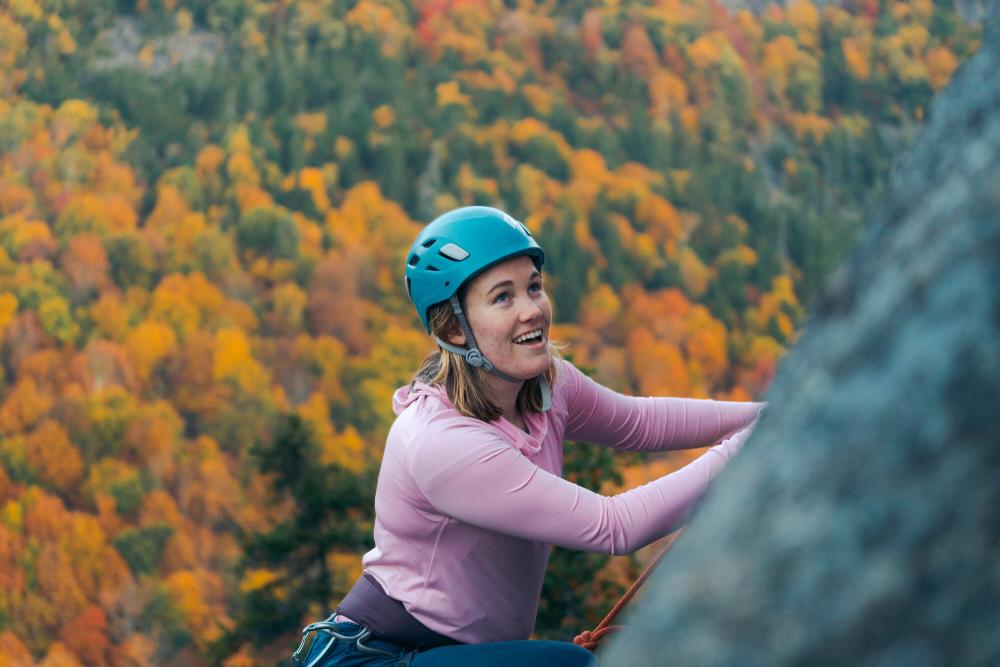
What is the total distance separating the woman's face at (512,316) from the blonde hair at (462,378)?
5cm

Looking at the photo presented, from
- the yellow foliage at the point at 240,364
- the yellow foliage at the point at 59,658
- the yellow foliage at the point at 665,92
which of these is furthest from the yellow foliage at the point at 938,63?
the yellow foliage at the point at 59,658

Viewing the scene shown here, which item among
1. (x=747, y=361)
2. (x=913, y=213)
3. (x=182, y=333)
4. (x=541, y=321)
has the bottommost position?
(x=747, y=361)

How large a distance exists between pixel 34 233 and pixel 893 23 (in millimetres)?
22537

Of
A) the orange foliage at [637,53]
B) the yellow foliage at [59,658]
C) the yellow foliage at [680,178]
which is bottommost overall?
the yellow foliage at [59,658]

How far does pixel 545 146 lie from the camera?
24906 millimetres

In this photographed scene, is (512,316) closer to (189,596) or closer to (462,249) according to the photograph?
(462,249)

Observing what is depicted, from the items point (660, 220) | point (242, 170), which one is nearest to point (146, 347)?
point (242, 170)

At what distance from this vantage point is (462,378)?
2.66m

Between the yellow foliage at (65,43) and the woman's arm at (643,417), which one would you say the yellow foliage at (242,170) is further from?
the woman's arm at (643,417)

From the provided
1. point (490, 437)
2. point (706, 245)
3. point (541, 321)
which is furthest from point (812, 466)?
point (706, 245)

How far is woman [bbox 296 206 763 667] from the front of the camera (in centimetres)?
233

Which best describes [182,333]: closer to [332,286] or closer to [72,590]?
[332,286]

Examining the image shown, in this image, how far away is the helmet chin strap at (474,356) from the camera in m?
2.70

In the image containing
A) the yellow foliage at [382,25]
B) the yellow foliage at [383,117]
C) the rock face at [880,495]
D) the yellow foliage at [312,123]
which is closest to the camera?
the rock face at [880,495]
